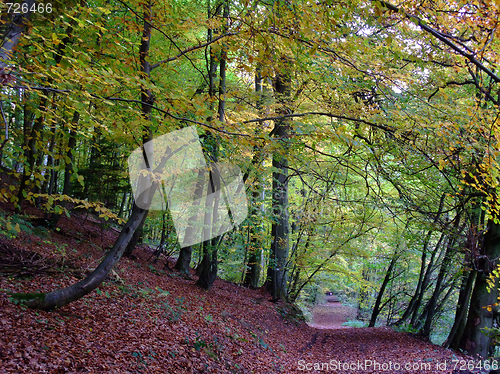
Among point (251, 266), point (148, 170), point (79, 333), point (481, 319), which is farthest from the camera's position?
point (251, 266)

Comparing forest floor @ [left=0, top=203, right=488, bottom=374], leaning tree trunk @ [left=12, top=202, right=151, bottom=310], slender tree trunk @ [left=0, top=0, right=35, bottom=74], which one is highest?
slender tree trunk @ [left=0, top=0, right=35, bottom=74]

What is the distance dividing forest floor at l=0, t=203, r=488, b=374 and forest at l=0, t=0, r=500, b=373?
0.23ft

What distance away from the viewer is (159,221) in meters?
11.2

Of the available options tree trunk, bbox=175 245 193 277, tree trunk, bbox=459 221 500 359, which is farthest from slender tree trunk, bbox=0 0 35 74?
tree trunk, bbox=459 221 500 359

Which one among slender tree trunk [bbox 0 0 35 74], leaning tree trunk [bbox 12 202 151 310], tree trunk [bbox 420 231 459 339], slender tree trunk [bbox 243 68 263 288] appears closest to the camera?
slender tree trunk [bbox 0 0 35 74]

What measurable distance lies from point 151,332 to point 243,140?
3296 millimetres

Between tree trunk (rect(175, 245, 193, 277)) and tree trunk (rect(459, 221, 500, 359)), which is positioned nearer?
tree trunk (rect(459, 221, 500, 359))

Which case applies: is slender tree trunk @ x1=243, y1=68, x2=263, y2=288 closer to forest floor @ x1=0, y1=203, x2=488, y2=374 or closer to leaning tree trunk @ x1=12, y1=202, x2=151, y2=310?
forest floor @ x1=0, y1=203, x2=488, y2=374

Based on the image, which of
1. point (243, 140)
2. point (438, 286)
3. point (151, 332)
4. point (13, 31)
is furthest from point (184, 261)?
point (13, 31)

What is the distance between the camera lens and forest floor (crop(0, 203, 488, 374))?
3512 mm

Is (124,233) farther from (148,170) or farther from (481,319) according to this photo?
(481,319)

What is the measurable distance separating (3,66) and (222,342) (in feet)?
16.6

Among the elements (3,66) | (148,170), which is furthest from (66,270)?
(3,66)

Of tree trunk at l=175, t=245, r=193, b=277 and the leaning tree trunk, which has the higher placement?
the leaning tree trunk
